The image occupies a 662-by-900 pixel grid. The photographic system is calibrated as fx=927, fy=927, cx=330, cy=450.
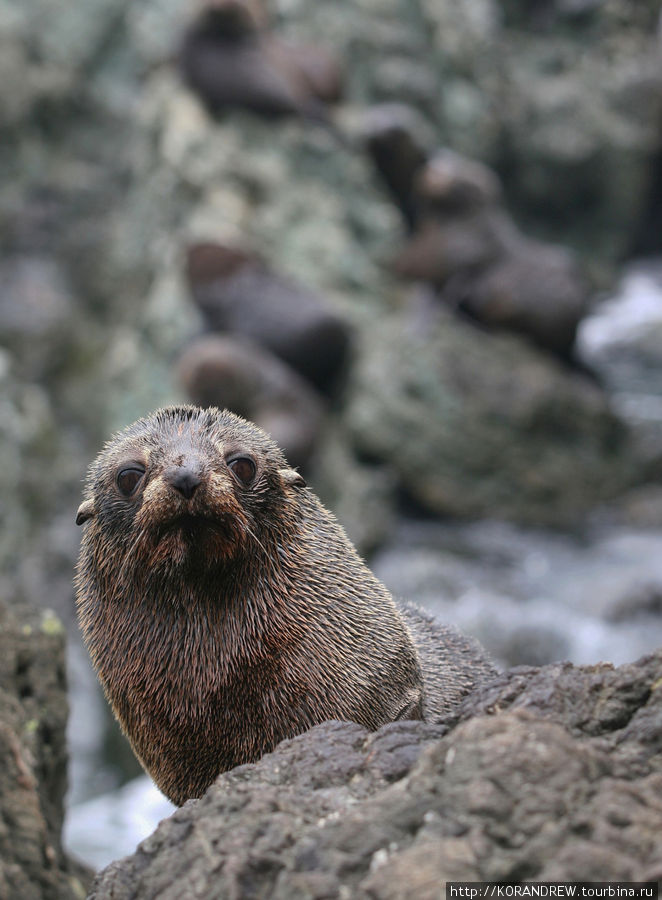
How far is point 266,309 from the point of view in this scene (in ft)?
39.9

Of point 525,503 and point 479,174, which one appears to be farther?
point 479,174

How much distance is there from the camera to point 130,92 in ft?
65.8

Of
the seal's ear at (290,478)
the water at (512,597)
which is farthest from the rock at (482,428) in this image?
the seal's ear at (290,478)

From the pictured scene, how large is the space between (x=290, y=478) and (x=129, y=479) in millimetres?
640

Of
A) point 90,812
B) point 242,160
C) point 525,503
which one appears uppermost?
point 242,160

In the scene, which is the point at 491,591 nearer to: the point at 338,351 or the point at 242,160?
the point at 338,351

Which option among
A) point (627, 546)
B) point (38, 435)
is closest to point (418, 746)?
point (627, 546)

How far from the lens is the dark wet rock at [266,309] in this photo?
39.9 ft

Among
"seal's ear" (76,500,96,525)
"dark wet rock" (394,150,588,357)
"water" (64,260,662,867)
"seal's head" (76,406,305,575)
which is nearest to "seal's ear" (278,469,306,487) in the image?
"seal's head" (76,406,305,575)

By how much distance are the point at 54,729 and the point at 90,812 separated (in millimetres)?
5547

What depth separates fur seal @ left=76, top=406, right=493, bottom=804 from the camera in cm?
333

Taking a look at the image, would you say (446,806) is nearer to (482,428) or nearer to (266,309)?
(266,309)

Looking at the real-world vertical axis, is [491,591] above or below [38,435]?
below

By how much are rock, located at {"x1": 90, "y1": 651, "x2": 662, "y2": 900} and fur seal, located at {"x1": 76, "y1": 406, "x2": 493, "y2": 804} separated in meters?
0.60
